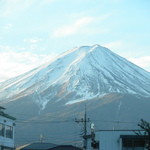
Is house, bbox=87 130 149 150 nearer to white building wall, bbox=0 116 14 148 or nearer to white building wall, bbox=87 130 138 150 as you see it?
white building wall, bbox=87 130 138 150

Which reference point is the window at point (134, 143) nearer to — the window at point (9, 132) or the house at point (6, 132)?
the house at point (6, 132)

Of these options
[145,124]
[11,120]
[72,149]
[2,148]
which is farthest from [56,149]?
[145,124]

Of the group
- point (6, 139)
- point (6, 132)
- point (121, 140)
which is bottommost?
point (121, 140)

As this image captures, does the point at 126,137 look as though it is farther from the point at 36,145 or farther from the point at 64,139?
the point at 64,139

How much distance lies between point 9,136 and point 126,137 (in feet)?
42.3

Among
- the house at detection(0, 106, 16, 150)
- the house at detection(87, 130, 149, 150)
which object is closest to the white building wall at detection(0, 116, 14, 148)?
the house at detection(0, 106, 16, 150)

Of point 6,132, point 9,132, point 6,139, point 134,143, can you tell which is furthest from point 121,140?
point 9,132

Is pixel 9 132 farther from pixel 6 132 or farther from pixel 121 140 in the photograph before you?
pixel 121 140

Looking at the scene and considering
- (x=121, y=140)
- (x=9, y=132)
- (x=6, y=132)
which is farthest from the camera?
(x=9, y=132)

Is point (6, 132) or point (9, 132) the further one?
point (9, 132)

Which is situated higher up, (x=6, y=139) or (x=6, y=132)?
(x=6, y=132)

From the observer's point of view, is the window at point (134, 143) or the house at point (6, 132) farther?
the house at point (6, 132)

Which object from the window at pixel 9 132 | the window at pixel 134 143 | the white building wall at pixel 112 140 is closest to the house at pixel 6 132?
the window at pixel 9 132

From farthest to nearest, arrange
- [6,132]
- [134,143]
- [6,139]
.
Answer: [6,132] → [6,139] → [134,143]
